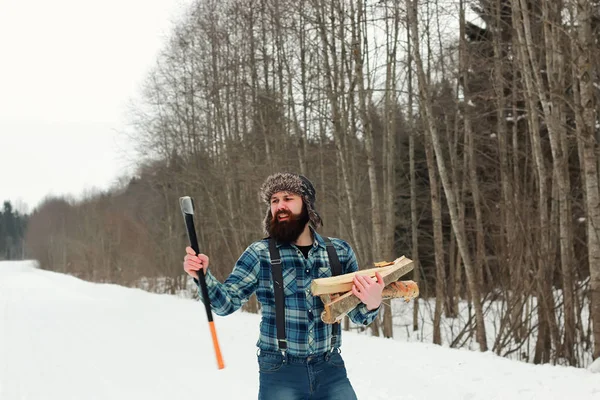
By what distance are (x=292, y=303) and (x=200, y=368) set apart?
6309mm

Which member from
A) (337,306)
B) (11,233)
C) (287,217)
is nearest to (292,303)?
(337,306)

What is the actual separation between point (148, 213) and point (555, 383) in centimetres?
3420

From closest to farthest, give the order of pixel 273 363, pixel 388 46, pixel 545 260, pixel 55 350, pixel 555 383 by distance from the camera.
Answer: pixel 273 363 < pixel 555 383 < pixel 545 260 < pixel 55 350 < pixel 388 46

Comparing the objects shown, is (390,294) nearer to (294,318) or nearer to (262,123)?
(294,318)

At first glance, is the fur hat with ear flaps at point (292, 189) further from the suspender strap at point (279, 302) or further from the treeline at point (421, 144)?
the treeline at point (421, 144)

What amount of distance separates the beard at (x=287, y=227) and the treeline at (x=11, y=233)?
477 feet

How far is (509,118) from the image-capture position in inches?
560

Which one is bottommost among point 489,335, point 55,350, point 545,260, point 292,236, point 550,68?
point 489,335

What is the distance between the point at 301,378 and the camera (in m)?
2.95

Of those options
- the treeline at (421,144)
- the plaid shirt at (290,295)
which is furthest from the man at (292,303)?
the treeline at (421,144)

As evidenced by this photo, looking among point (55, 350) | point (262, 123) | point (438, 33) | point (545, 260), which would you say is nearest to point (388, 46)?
point (438, 33)

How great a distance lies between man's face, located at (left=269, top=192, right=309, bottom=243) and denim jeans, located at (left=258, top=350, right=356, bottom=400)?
0.59 metres

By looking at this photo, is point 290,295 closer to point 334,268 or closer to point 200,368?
point 334,268

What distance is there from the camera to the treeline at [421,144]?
354 inches
